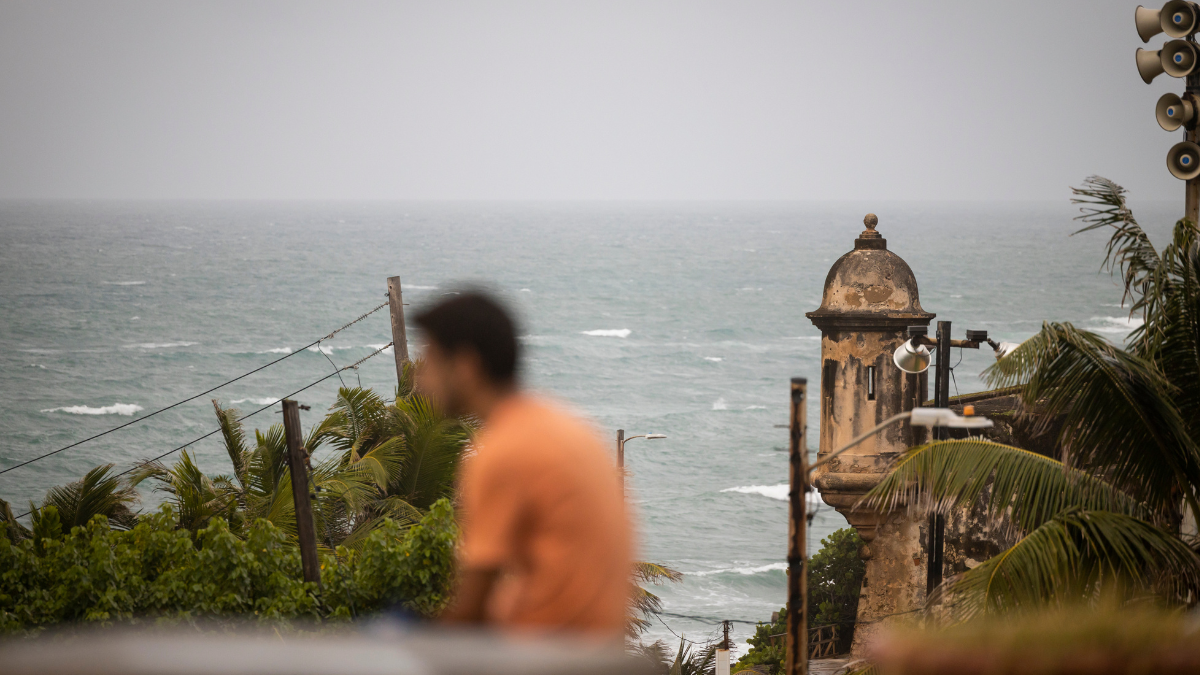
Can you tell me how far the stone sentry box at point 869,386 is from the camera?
42.0 ft

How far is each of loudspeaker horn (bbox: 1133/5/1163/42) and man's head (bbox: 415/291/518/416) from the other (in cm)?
1151

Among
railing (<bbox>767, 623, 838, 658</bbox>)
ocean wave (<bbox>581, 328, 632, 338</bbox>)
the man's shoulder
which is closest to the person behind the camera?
the man's shoulder

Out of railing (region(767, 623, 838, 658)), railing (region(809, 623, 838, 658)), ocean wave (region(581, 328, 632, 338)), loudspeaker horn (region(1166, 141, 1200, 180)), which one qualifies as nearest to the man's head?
loudspeaker horn (region(1166, 141, 1200, 180))

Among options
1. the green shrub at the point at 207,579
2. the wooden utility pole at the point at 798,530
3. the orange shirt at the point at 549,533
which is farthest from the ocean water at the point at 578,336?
the green shrub at the point at 207,579

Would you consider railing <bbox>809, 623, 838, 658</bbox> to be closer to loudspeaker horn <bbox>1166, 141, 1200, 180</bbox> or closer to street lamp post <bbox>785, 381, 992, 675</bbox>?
loudspeaker horn <bbox>1166, 141, 1200, 180</bbox>

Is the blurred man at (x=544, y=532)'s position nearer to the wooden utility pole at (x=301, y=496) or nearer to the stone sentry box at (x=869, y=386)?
the wooden utility pole at (x=301, y=496)

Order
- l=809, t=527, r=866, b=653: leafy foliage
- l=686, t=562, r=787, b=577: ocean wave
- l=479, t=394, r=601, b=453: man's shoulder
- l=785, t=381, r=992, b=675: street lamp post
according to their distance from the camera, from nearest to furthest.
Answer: l=479, t=394, r=601, b=453: man's shoulder < l=785, t=381, r=992, b=675: street lamp post < l=809, t=527, r=866, b=653: leafy foliage < l=686, t=562, r=787, b=577: ocean wave

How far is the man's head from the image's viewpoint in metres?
2.69

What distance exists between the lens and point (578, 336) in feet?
Result: 348

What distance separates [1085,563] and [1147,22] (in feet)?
24.4

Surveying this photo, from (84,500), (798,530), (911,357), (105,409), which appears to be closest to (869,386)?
(911,357)

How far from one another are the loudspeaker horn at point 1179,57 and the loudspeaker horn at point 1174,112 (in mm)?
271

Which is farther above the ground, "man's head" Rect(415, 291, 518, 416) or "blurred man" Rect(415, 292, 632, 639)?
"man's head" Rect(415, 291, 518, 416)

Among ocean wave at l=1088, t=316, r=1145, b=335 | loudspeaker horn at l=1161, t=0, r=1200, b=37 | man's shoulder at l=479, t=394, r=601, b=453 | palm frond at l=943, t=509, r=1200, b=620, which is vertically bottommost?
ocean wave at l=1088, t=316, r=1145, b=335
